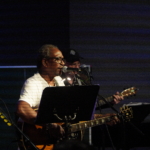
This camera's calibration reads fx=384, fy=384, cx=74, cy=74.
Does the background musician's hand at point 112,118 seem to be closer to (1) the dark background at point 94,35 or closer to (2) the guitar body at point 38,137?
(2) the guitar body at point 38,137

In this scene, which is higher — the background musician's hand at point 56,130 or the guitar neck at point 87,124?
the background musician's hand at point 56,130

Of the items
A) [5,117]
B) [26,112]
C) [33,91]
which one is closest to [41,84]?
[33,91]

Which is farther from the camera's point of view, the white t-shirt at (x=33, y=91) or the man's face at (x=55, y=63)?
the man's face at (x=55, y=63)

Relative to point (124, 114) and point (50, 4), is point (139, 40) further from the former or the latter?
point (124, 114)

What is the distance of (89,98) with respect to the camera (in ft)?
12.4

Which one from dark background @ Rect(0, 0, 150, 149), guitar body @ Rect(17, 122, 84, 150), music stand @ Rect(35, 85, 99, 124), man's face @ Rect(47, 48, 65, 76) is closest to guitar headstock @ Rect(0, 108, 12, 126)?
music stand @ Rect(35, 85, 99, 124)

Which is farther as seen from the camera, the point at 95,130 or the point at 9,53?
the point at 9,53

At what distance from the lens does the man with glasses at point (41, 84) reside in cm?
391

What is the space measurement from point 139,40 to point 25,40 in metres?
1.90

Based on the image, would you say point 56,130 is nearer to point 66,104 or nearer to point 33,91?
point 66,104

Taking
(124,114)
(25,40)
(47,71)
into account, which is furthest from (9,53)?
(124,114)

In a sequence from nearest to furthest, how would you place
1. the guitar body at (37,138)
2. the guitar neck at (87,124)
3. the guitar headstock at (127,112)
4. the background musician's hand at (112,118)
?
the guitar body at (37,138) → the guitar neck at (87,124) → the guitar headstock at (127,112) → the background musician's hand at (112,118)

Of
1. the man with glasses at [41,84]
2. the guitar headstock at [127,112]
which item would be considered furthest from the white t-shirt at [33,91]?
the guitar headstock at [127,112]

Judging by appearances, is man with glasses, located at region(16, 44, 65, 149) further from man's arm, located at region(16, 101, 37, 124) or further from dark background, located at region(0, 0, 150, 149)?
dark background, located at region(0, 0, 150, 149)
